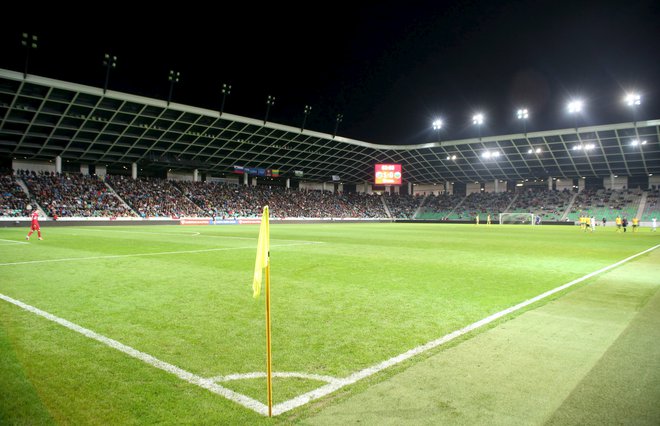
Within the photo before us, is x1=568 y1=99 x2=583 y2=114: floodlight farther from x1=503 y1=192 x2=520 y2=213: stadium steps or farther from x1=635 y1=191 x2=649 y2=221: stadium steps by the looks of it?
x1=503 y1=192 x2=520 y2=213: stadium steps

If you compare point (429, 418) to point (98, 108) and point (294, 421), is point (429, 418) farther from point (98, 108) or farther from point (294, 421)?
point (98, 108)

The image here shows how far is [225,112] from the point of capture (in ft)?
177

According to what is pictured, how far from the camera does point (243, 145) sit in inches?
2400

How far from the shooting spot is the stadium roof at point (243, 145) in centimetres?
4325

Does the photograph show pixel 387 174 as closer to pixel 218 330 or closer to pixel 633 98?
pixel 633 98

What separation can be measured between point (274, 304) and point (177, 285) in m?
3.27

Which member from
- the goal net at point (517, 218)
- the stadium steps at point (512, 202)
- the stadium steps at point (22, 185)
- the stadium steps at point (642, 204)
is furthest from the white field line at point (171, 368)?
the stadium steps at point (512, 202)

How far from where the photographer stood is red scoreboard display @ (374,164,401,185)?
7169 cm

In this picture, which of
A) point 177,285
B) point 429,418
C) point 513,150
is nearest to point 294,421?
point 429,418

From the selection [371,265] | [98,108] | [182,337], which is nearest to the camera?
[182,337]

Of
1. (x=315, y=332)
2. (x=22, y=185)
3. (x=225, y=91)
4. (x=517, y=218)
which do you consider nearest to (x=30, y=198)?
(x=22, y=185)

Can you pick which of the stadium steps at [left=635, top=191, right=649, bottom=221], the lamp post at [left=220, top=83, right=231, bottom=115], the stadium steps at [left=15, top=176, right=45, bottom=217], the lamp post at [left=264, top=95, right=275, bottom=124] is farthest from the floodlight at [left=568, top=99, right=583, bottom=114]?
the stadium steps at [left=15, top=176, right=45, bottom=217]

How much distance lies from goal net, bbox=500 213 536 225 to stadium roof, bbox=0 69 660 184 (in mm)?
9168

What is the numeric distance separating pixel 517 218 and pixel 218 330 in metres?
76.2
